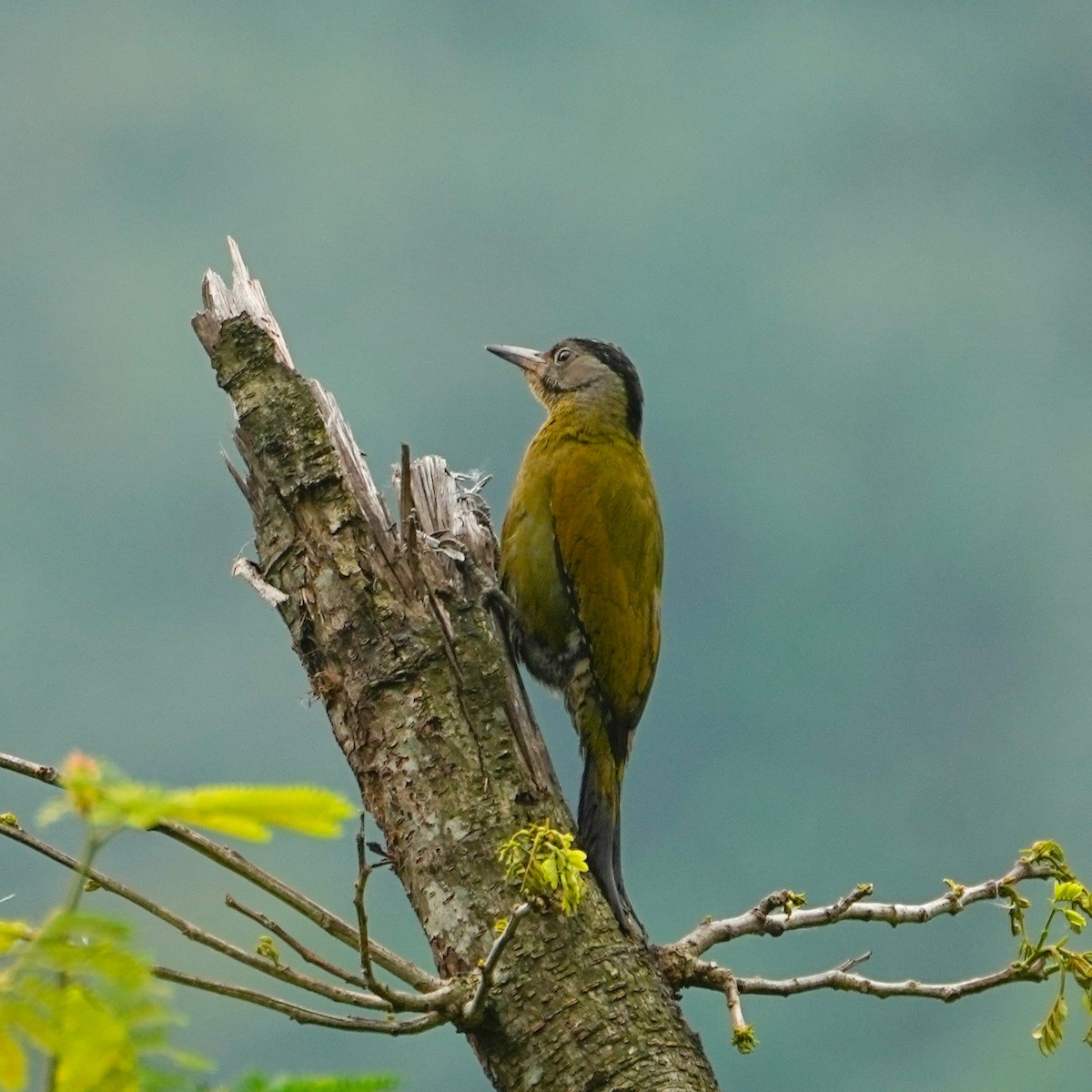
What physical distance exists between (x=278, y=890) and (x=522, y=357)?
3.82m

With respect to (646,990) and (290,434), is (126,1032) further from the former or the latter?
(290,434)

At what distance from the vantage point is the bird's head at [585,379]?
5789mm

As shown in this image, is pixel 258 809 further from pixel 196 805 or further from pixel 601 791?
pixel 601 791

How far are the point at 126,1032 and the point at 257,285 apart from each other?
3467 mm

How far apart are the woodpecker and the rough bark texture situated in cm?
72

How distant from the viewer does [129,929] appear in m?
1.17

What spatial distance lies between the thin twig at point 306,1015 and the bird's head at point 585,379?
3168 millimetres

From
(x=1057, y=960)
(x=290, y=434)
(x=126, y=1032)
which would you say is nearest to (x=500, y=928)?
(x=1057, y=960)

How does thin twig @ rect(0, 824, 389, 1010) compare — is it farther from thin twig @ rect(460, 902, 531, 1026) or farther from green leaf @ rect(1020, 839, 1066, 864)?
green leaf @ rect(1020, 839, 1066, 864)

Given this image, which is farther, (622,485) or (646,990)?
(622,485)

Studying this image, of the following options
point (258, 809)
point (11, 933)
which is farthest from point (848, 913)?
point (258, 809)

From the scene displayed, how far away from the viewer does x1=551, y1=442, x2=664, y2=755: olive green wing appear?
4.88 metres

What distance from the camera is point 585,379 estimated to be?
6.00m

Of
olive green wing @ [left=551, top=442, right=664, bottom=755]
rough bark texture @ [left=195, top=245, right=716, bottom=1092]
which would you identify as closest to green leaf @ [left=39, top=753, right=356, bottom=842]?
rough bark texture @ [left=195, top=245, right=716, bottom=1092]
